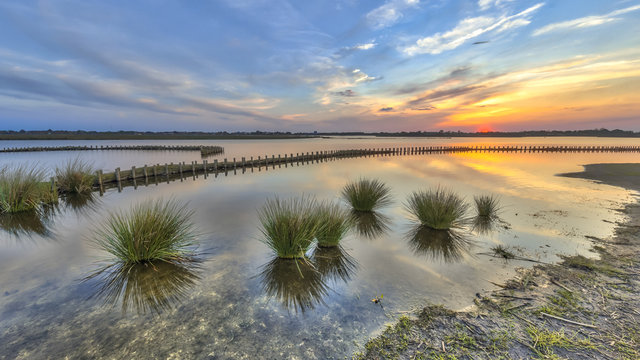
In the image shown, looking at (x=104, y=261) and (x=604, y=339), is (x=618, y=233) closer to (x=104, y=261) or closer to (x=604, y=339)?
(x=604, y=339)

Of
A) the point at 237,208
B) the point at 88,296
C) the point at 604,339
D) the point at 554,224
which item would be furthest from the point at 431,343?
the point at 237,208

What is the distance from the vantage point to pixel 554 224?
30.1 feet

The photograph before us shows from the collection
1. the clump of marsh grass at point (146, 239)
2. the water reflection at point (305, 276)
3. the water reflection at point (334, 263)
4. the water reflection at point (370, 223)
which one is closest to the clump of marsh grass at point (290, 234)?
the water reflection at point (305, 276)

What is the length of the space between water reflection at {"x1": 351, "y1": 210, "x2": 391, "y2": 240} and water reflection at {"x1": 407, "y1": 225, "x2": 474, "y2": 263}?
1006 mm

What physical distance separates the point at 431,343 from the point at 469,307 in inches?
53.5

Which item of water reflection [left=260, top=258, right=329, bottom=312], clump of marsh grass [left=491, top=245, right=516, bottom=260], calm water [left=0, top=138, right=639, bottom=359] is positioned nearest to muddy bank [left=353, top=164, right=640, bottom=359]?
calm water [left=0, top=138, right=639, bottom=359]

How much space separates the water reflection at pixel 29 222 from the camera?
8422mm

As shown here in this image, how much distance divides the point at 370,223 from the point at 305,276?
182 inches

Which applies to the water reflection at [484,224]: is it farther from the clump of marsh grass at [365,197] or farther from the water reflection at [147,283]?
the water reflection at [147,283]

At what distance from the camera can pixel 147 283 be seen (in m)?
5.31

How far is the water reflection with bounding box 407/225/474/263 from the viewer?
689cm

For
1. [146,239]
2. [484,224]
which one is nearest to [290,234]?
[146,239]

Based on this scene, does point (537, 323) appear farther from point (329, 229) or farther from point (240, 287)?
point (240, 287)

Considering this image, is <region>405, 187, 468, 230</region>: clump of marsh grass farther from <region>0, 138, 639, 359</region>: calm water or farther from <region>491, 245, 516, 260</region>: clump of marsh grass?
<region>491, 245, 516, 260</region>: clump of marsh grass
